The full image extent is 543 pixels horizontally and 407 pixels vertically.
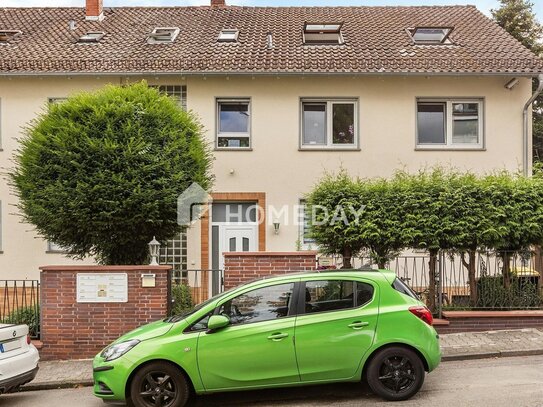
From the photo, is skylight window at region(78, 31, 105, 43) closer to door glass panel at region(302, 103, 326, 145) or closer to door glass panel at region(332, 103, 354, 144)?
door glass panel at region(302, 103, 326, 145)

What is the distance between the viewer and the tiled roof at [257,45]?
14.1 meters

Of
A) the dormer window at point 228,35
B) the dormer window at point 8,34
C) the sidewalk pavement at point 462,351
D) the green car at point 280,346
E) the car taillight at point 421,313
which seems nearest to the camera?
the green car at point 280,346

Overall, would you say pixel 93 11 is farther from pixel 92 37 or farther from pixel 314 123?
pixel 314 123

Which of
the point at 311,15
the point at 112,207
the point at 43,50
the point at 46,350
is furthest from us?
the point at 311,15

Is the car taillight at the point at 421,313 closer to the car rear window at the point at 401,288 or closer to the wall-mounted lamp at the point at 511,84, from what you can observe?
the car rear window at the point at 401,288

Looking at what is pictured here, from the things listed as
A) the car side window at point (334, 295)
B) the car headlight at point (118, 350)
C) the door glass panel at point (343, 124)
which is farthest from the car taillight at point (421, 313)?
the door glass panel at point (343, 124)

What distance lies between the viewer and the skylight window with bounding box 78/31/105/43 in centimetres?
1622

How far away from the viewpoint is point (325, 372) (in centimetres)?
609

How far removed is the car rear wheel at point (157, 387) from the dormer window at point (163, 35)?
12.1 meters

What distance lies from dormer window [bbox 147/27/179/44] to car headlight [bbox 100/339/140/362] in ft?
38.4

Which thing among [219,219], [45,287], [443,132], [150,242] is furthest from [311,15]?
[45,287]

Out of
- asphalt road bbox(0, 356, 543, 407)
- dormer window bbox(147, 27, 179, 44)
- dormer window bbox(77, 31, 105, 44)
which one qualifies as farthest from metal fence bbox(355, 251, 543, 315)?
dormer window bbox(77, 31, 105, 44)

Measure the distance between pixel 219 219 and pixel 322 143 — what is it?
3558mm

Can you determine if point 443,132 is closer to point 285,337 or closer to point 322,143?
point 322,143
